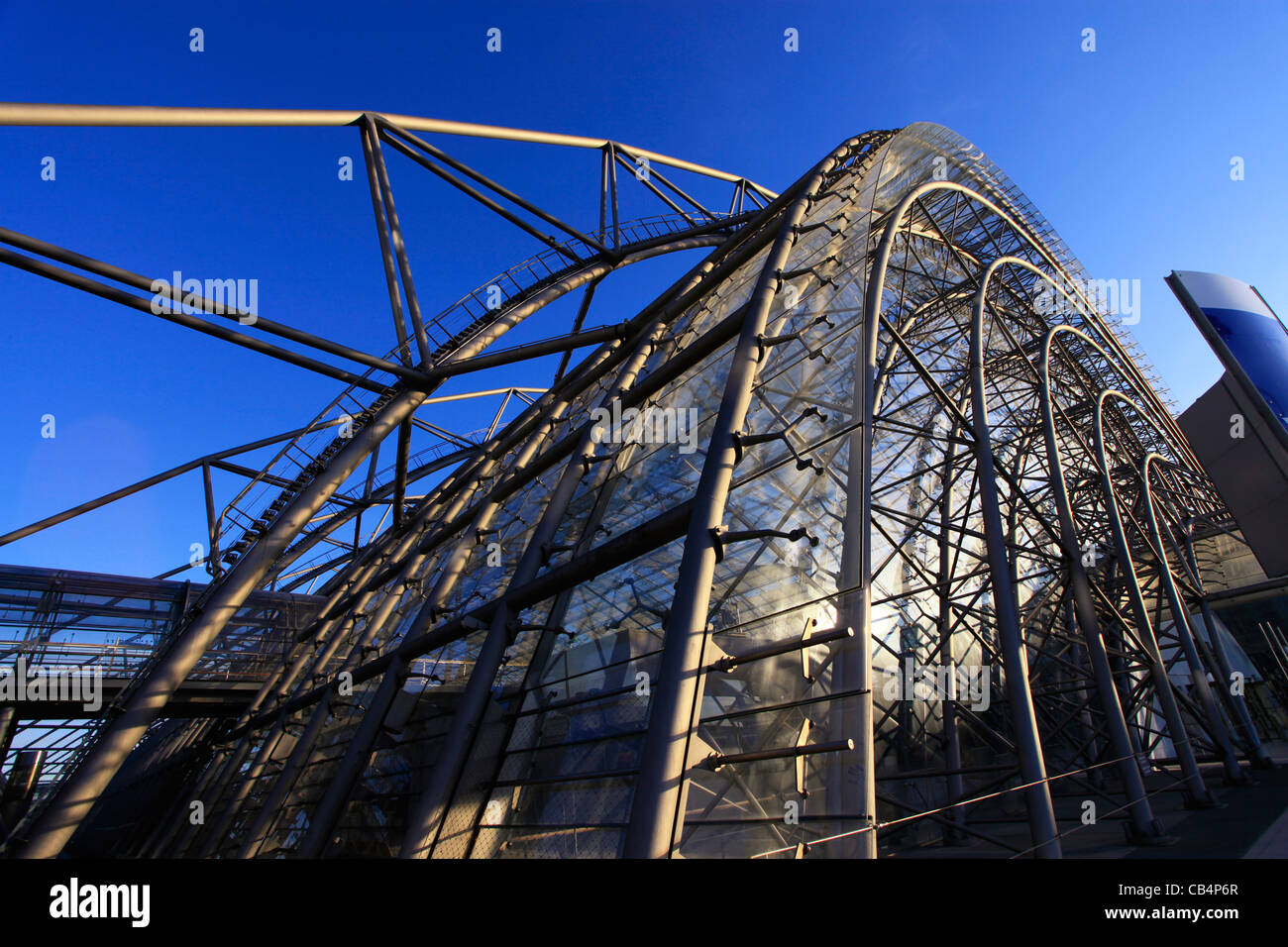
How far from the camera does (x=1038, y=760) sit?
966 centimetres

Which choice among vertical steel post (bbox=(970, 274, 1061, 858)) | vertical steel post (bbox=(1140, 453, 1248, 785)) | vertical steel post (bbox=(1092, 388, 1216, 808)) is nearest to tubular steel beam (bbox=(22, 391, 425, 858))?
vertical steel post (bbox=(970, 274, 1061, 858))

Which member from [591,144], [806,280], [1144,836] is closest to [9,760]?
[591,144]

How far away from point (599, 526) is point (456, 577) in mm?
4411

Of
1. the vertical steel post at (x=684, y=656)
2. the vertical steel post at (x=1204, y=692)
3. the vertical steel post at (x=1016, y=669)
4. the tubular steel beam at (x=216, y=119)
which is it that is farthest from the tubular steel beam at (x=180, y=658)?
the vertical steel post at (x=1204, y=692)

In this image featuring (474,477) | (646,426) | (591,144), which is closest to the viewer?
(646,426)

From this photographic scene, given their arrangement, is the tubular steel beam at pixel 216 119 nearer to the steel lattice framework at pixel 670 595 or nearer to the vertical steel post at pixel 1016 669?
the steel lattice framework at pixel 670 595

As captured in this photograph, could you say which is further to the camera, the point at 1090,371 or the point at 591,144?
the point at 1090,371

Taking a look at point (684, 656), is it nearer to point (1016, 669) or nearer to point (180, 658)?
point (1016, 669)

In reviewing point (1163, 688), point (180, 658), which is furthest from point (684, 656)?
point (1163, 688)

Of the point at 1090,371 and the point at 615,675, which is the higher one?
the point at 1090,371

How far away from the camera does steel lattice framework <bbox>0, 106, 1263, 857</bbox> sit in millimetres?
6180

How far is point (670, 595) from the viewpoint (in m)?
8.45

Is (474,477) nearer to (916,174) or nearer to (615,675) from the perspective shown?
(615,675)

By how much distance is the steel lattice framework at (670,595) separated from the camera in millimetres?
6180
